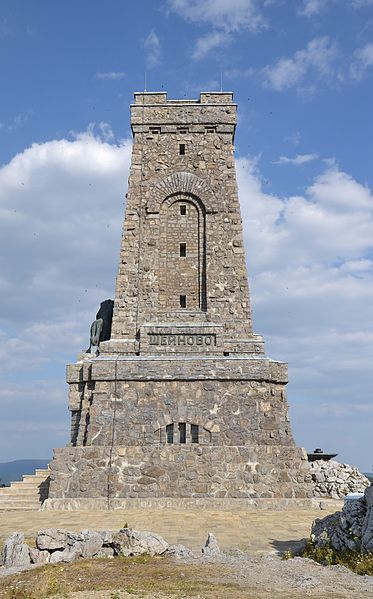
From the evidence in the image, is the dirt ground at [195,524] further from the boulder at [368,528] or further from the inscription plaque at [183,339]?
the inscription plaque at [183,339]

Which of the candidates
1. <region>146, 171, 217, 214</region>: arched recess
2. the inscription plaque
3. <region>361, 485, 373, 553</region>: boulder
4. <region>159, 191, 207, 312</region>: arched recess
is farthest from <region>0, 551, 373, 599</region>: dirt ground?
<region>146, 171, 217, 214</region>: arched recess

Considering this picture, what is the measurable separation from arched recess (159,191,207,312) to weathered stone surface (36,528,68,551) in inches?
550

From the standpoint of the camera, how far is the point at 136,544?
9.77 metres

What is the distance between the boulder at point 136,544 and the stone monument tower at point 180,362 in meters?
8.26

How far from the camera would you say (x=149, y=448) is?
18.8 meters

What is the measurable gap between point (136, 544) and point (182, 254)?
51.6ft

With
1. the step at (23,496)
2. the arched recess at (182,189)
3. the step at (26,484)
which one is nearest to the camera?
the step at (23,496)

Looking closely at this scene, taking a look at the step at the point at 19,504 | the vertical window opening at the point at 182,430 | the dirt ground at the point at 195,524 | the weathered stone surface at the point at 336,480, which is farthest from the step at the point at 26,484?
the weathered stone surface at the point at 336,480

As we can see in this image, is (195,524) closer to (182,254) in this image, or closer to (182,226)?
(182,254)

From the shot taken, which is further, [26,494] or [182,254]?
[182,254]

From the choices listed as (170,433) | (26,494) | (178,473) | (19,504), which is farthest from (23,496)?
(178,473)

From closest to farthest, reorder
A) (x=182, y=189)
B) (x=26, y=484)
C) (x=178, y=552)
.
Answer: (x=178, y=552), (x=26, y=484), (x=182, y=189)

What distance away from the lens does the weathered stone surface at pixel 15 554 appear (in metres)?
9.14

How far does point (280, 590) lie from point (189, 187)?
63.3ft
